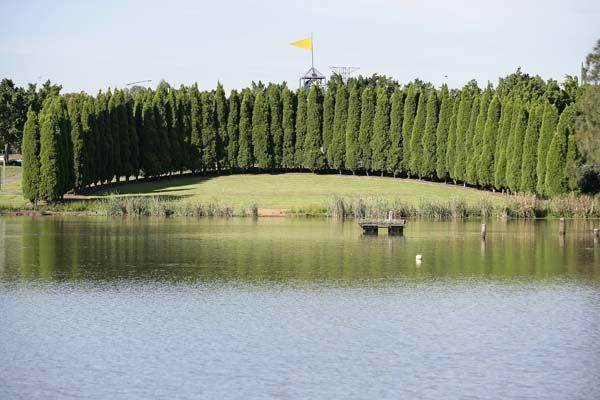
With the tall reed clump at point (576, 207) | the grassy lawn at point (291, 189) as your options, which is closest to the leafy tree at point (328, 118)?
the grassy lawn at point (291, 189)

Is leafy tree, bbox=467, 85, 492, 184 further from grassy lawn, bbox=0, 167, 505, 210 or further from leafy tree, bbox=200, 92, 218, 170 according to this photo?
leafy tree, bbox=200, 92, 218, 170

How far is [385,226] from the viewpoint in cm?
4834

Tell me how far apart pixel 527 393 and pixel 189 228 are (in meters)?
34.9

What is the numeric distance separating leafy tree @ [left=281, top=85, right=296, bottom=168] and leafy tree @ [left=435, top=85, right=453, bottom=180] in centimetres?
1223

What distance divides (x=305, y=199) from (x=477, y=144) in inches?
573

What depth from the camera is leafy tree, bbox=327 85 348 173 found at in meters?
80.2

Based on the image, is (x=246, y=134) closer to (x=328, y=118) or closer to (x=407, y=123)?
(x=328, y=118)

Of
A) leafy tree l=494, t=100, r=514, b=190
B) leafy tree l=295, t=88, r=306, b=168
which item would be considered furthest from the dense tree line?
leafy tree l=494, t=100, r=514, b=190

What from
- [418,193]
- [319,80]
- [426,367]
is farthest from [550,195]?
[319,80]

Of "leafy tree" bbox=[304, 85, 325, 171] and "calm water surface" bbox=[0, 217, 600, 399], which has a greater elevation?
"leafy tree" bbox=[304, 85, 325, 171]

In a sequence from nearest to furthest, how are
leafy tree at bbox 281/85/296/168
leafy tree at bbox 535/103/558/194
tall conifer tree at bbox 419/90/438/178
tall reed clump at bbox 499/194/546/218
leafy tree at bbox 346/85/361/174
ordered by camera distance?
tall reed clump at bbox 499/194/546/218 → leafy tree at bbox 535/103/558/194 → tall conifer tree at bbox 419/90/438/178 → leafy tree at bbox 346/85/361/174 → leafy tree at bbox 281/85/296/168

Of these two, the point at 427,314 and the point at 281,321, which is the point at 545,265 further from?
the point at 281,321

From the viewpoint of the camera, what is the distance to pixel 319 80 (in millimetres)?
113812

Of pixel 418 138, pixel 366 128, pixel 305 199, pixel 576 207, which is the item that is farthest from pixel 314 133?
pixel 576 207
